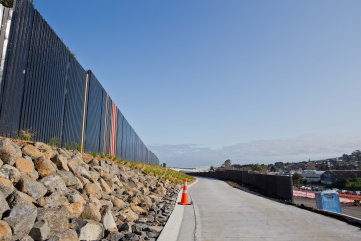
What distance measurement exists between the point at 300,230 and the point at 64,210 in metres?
4.90

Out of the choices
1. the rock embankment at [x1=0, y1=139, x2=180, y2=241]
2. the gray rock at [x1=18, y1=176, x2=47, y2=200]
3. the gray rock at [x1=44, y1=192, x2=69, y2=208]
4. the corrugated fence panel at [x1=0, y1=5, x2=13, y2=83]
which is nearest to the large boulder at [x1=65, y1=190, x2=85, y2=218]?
the rock embankment at [x1=0, y1=139, x2=180, y2=241]

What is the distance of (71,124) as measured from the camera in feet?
29.7

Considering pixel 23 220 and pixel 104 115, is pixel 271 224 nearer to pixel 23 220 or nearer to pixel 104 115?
pixel 23 220

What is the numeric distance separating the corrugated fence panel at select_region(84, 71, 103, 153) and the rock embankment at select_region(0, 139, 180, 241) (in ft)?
12.4

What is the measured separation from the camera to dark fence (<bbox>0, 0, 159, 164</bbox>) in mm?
5953

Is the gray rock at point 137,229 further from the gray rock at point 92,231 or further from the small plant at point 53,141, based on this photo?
the small plant at point 53,141

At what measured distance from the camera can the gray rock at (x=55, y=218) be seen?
404cm

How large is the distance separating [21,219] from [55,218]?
1.84ft

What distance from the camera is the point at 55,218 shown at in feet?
13.6

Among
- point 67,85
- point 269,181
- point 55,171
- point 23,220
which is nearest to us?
point 23,220

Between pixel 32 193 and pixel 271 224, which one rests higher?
pixel 32 193

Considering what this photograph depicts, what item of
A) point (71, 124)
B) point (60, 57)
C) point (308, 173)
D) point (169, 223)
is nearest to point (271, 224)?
point (169, 223)

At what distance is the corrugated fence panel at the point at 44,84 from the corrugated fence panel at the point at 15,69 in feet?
0.69

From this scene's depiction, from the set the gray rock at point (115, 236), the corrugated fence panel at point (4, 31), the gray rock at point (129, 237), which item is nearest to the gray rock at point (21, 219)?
the gray rock at point (115, 236)
